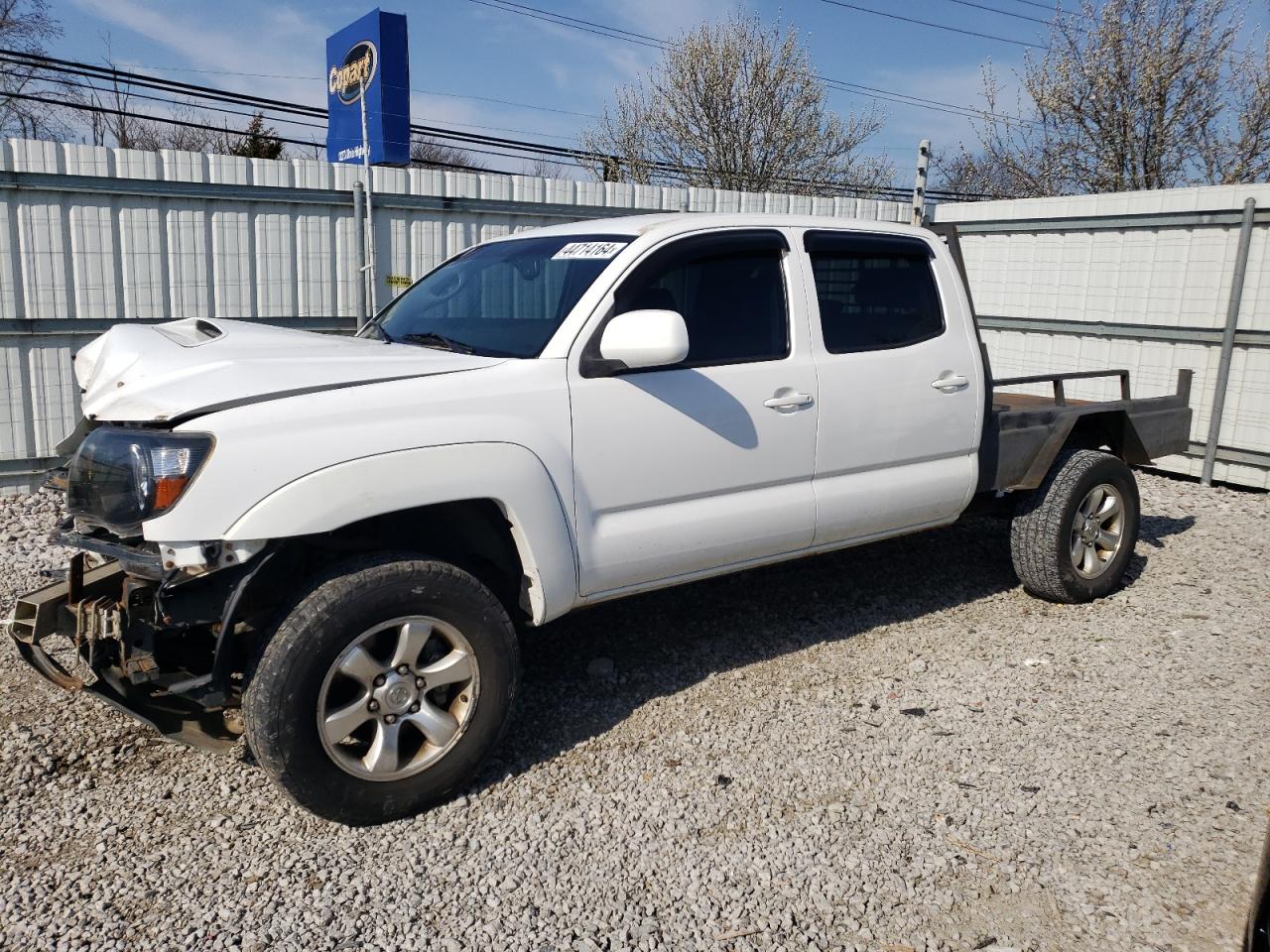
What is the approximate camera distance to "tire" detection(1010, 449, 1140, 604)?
5.19 metres

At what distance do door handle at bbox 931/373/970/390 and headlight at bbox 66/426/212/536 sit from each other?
3187mm

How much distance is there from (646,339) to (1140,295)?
7.33m

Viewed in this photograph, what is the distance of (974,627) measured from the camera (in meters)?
5.09

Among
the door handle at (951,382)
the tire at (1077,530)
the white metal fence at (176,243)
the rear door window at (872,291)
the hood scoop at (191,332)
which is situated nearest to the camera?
the hood scoop at (191,332)

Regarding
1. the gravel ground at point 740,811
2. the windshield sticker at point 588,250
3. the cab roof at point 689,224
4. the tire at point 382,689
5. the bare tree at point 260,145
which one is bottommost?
the gravel ground at point 740,811

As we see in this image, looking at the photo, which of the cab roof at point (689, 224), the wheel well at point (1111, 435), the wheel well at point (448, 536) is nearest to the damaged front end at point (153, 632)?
the wheel well at point (448, 536)

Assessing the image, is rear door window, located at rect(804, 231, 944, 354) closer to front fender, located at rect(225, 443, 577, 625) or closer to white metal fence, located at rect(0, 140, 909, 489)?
front fender, located at rect(225, 443, 577, 625)

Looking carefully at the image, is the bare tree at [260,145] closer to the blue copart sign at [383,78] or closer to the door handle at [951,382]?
the blue copart sign at [383,78]

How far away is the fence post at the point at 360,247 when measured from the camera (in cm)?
834

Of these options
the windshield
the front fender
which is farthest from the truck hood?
the front fender

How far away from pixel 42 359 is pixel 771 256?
5838mm

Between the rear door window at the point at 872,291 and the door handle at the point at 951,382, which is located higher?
Answer: the rear door window at the point at 872,291

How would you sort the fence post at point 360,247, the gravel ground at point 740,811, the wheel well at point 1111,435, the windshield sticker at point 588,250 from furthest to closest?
the fence post at point 360,247
the wheel well at point 1111,435
the windshield sticker at point 588,250
the gravel ground at point 740,811

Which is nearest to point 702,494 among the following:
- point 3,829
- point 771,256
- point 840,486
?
point 840,486
